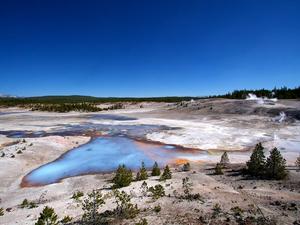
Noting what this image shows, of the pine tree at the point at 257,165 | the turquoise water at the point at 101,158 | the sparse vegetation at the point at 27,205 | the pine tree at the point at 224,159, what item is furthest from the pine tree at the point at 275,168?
the sparse vegetation at the point at 27,205

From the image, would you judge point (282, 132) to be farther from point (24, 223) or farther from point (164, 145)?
point (24, 223)

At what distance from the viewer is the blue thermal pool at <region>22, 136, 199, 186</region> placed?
19.9 meters

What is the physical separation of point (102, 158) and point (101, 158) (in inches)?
3.0

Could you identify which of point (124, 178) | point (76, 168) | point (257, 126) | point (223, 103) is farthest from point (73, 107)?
point (124, 178)

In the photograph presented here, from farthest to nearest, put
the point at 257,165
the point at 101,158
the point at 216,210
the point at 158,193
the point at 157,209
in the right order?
1. the point at 101,158
2. the point at 257,165
3. the point at 158,193
4. the point at 157,209
5. the point at 216,210

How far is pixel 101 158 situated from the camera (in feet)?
79.6

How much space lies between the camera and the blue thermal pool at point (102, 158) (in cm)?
1988

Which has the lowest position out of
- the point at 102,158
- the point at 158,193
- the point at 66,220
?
the point at 102,158

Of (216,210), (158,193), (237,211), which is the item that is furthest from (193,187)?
(237,211)

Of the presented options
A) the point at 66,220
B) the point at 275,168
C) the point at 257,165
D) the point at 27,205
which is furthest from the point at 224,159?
the point at 66,220

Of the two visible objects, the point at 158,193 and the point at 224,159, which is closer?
the point at 158,193

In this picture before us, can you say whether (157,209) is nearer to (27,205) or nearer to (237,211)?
(237,211)

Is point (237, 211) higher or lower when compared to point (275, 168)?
lower

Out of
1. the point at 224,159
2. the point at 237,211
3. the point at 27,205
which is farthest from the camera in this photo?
the point at 224,159
